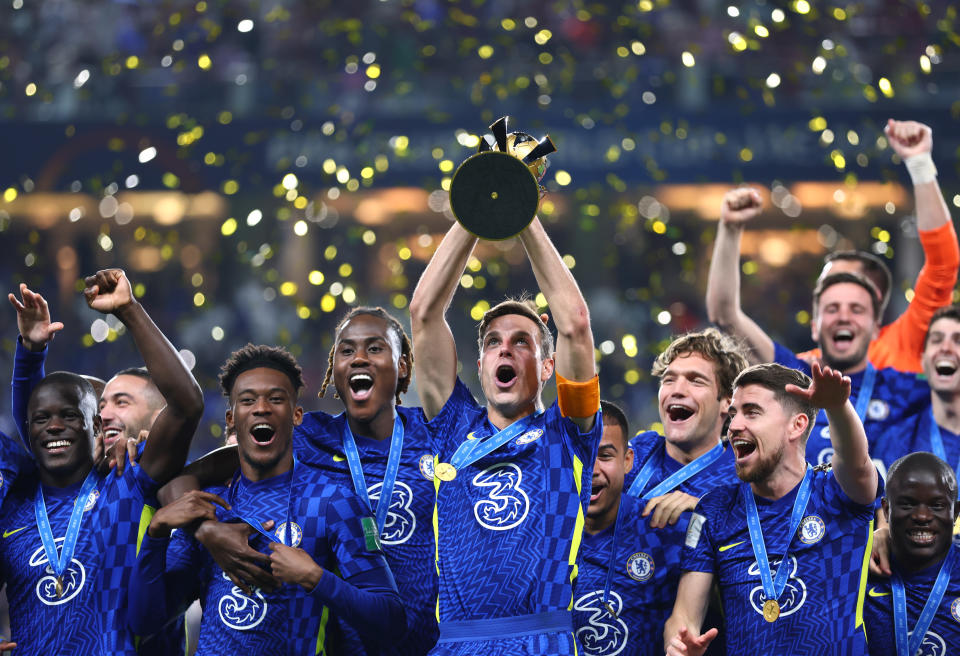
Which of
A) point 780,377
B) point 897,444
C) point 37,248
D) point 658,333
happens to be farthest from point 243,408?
point 37,248

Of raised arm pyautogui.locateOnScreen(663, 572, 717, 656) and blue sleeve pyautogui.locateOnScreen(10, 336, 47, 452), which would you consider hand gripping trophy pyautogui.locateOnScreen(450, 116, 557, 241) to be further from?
blue sleeve pyautogui.locateOnScreen(10, 336, 47, 452)

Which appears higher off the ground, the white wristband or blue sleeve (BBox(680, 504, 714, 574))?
the white wristband

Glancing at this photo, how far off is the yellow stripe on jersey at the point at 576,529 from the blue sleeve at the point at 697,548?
1.49ft

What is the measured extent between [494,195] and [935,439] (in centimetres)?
231

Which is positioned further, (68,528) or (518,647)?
(68,528)

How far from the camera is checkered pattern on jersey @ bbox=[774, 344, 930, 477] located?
4715 millimetres

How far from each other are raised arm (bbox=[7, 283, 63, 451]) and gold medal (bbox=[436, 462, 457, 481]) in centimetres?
136

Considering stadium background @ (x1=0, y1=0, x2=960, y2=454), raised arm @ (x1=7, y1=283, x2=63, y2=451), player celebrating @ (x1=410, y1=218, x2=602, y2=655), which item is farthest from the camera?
stadium background @ (x1=0, y1=0, x2=960, y2=454)

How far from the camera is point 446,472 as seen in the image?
347cm

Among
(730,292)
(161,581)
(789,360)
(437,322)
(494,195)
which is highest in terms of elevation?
(494,195)

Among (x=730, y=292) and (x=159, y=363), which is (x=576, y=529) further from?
(x=730, y=292)

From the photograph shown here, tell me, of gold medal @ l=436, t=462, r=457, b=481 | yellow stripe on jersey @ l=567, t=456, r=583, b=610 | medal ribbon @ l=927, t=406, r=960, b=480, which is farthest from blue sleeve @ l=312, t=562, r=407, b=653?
medal ribbon @ l=927, t=406, r=960, b=480

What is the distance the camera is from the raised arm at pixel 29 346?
3.93 meters

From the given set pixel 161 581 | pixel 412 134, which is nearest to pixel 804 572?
pixel 161 581
